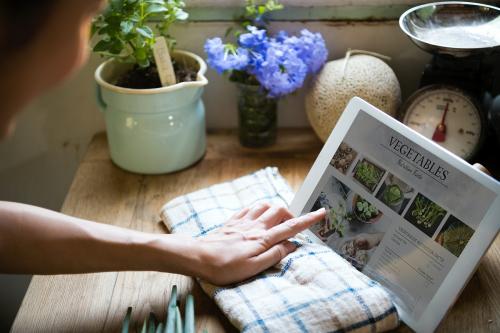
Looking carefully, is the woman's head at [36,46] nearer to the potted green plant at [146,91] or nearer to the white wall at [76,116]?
the potted green plant at [146,91]

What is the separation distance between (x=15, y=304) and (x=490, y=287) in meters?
1.13

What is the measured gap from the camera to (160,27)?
1185 millimetres

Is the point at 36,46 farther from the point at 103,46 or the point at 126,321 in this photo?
the point at 103,46

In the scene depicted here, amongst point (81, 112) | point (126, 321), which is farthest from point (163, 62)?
point (126, 321)

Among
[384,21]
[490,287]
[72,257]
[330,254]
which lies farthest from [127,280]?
[384,21]

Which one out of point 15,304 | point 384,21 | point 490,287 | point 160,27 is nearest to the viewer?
point 490,287

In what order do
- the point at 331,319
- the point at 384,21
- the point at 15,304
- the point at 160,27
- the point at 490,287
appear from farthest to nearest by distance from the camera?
1. the point at 15,304
2. the point at 384,21
3. the point at 160,27
4. the point at 490,287
5. the point at 331,319

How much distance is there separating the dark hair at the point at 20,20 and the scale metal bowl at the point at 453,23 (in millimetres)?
822

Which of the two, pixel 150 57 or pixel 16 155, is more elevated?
pixel 150 57

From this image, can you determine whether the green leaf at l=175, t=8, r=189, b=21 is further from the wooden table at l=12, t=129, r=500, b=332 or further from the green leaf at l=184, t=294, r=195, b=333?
the green leaf at l=184, t=294, r=195, b=333

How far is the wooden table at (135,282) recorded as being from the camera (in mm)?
891

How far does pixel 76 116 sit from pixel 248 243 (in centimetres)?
71

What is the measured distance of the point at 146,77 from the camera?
123cm

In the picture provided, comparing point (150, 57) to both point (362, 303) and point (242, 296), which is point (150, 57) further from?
point (362, 303)
